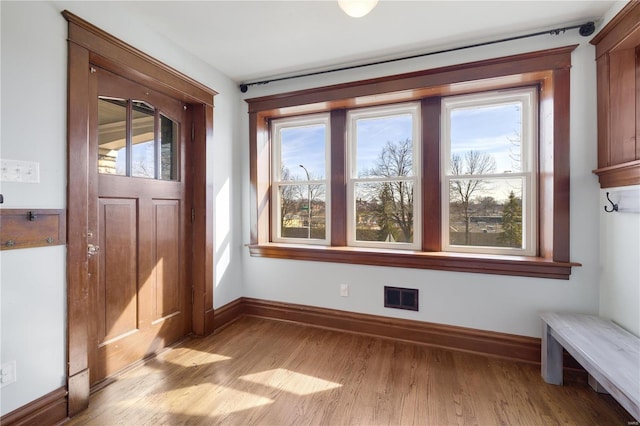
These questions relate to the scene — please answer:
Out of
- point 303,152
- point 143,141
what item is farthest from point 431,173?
point 143,141

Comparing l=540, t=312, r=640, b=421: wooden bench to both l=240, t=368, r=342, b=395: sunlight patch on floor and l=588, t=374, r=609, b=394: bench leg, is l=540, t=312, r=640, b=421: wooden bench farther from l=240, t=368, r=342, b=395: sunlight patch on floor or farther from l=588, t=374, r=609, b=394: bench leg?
l=240, t=368, r=342, b=395: sunlight patch on floor

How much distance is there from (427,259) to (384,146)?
117 cm

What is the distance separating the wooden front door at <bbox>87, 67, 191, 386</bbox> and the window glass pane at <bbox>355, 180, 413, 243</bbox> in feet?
5.56

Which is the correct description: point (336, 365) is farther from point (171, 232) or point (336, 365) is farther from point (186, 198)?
point (186, 198)

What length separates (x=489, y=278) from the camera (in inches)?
90.0

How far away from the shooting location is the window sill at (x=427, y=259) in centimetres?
214

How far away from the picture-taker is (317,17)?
1989mm

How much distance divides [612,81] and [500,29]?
0.82 meters

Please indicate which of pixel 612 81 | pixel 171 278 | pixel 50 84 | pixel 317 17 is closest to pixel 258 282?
pixel 171 278

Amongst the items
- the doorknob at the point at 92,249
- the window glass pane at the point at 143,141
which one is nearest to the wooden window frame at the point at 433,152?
the window glass pane at the point at 143,141

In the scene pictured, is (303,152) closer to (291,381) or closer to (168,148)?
(168,148)

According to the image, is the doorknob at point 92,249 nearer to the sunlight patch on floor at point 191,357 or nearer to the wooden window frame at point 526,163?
the sunlight patch on floor at point 191,357

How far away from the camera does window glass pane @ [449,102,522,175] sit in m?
2.42

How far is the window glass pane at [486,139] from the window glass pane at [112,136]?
2708mm
